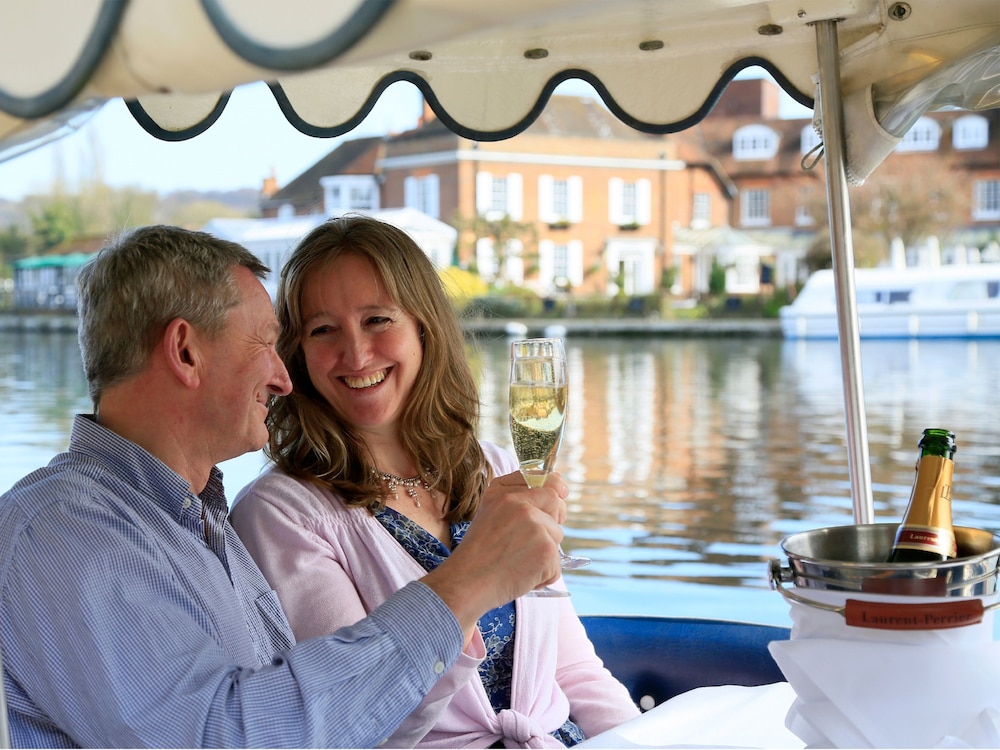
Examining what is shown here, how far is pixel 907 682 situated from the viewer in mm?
1037

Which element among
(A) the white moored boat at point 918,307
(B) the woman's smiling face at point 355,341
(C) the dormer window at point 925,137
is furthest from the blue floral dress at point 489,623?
(C) the dormer window at point 925,137

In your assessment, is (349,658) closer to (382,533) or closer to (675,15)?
(382,533)

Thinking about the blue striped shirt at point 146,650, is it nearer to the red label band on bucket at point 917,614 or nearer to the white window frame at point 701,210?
the red label band on bucket at point 917,614

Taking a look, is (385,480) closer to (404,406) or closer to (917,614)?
(404,406)

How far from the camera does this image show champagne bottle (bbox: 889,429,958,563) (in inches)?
45.1

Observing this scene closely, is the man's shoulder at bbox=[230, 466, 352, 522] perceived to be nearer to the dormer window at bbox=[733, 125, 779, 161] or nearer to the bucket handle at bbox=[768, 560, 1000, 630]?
the bucket handle at bbox=[768, 560, 1000, 630]

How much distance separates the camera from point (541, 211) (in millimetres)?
37000

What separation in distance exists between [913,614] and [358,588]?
853mm

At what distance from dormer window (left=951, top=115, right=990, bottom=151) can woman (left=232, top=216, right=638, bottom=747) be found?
3853 centimetres

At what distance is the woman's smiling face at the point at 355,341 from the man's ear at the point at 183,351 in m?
0.40

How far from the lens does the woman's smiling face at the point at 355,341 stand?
1766mm

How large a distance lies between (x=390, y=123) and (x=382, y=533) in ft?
122

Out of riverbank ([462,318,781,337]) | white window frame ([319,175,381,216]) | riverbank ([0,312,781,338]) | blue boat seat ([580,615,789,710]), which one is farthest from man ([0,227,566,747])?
white window frame ([319,175,381,216])

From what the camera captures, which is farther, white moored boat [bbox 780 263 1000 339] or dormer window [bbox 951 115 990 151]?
dormer window [bbox 951 115 990 151]
